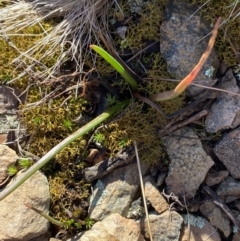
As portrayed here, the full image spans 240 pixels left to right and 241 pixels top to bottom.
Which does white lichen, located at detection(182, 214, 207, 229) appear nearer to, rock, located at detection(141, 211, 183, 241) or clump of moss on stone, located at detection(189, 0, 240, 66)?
rock, located at detection(141, 211, 183, 241)

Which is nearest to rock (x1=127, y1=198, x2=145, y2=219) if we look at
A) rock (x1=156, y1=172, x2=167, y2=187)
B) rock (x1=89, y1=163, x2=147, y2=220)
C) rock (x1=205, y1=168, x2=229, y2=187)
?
rock (x1=89, y1=163, x2=147, y2=220)

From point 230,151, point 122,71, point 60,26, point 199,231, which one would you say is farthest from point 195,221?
point 60,26

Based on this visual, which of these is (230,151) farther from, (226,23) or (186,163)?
(226,23)

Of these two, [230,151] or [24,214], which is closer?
[24,214]

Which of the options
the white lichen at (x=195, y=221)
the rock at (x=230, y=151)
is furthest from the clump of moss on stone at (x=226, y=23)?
the white lichen at (x=195, y=221)

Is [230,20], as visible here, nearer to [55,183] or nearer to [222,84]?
[222,84]

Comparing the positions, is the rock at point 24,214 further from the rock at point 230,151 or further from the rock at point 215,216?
the rock at point 230,151
